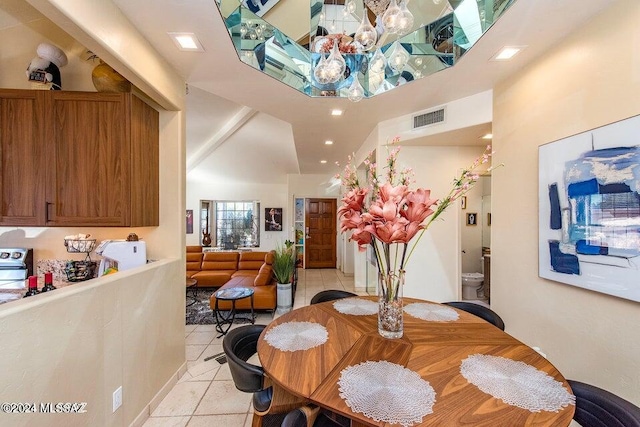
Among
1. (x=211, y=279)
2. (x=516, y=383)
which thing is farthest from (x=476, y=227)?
(x=211, y=279)

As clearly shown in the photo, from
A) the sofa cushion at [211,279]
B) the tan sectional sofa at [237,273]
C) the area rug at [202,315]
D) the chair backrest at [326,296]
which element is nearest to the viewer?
the chair backrest at [326,296]

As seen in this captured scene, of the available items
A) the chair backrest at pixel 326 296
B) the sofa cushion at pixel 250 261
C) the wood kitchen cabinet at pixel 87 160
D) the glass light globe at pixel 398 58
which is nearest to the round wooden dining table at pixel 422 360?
the chair backrest at pixel 326 296

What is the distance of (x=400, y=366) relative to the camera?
1.08 metres

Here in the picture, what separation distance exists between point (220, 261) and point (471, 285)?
A: 4890 mm

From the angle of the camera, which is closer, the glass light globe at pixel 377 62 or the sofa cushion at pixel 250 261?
the glass light globe at pixel 377 62

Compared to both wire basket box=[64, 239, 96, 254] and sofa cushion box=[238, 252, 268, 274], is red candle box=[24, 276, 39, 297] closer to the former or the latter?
wire basket box=[64, 239, 96, 254]

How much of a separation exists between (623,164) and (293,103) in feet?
7.96

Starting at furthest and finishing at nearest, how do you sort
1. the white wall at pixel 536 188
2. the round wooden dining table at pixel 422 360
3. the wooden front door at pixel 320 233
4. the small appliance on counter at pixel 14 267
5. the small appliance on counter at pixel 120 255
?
the wooden front door at pixel 320 233 < the small appliance on counter at pixel 14 267 < the small appliance on counter at pixel 120 255 < the white wall at pixel 536 188 < the round wooden dining table at pixel 422 360

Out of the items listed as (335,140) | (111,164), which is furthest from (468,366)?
(335,140)

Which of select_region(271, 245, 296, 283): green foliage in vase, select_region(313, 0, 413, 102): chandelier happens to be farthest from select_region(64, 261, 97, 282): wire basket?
select_region(313, 0, 413, 102): chandelier

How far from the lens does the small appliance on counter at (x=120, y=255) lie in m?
1.94

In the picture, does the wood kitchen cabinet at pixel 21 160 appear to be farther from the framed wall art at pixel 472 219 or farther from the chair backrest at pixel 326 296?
the framed wall art at pixel 472 219

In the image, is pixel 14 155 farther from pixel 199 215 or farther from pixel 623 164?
pixel 199 215

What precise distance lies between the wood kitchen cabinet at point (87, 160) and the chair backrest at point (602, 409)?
266cm
